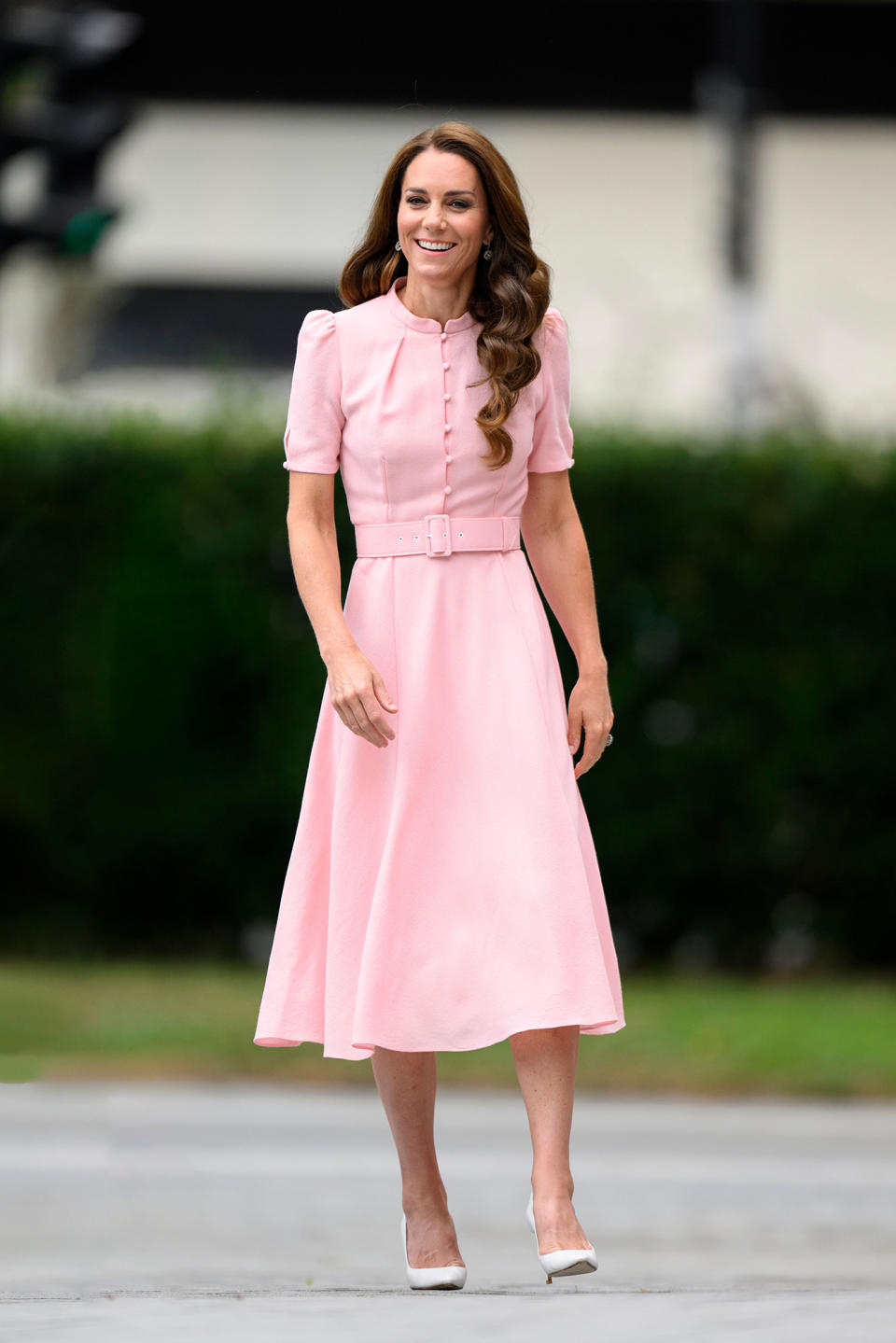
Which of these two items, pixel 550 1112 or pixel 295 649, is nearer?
pixel 550 1112

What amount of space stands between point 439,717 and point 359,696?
189 mm

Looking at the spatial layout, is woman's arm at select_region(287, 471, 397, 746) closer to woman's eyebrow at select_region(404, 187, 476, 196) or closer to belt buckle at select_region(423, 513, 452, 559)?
belt buckle at select_region(423, 513, 452, 559)

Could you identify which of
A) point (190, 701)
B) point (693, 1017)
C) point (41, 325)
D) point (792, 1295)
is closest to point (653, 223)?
point (41, 325)

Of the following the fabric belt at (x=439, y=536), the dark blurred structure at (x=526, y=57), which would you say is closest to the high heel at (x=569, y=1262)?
the fabric belt at (x=439, y=536)

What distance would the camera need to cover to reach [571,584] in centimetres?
400

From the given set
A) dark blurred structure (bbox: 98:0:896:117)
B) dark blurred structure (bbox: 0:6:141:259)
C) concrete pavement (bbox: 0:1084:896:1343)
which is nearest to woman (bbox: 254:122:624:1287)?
concrete pavement (bbox: 0:1084:896:1343)

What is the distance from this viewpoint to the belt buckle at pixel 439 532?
12.4 ft

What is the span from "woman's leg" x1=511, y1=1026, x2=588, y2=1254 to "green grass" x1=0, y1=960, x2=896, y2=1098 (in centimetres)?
385

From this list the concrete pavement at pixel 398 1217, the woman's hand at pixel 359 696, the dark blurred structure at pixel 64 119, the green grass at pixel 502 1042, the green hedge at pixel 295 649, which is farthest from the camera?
the green hedge at pixel 295 649

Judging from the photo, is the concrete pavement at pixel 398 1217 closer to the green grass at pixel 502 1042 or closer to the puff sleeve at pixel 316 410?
the green grass at pixel 502 1042

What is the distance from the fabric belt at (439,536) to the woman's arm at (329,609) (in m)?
0.08

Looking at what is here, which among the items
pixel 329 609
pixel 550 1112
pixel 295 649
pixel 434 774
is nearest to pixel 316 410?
pixel 329 609

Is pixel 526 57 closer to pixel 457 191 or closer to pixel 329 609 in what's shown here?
pixel 457 191

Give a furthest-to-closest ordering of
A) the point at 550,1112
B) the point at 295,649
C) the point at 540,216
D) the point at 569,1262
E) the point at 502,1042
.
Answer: the point at 540,216
the point at 295,649
the point at 502,1042
the point at 550,1112
the point at 569,1262
